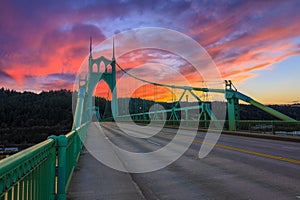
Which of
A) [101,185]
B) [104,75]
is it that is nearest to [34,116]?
[104,75]

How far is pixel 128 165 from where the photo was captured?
351 inches

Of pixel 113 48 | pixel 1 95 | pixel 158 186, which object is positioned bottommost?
pixel 158 186

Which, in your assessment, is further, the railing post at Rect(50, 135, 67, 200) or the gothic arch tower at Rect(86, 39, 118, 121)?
the gothic arch tower at Rect(86, 39, 118, 121)

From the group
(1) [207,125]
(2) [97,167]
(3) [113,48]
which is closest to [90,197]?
(2) [97,167]

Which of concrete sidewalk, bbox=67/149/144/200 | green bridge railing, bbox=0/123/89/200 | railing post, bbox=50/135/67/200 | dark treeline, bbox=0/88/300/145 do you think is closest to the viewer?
green bridge railing, bbox=0/123/89/200

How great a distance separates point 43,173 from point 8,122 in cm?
9177

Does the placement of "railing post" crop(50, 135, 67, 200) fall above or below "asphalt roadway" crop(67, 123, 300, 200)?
above

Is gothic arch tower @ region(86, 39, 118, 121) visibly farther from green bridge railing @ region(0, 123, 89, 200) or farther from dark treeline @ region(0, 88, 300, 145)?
green bridge railing @ region(0, 123, 89, 200)

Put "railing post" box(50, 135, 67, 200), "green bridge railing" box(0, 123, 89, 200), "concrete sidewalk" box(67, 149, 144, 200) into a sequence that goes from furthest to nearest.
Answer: "concrete sidewalk" box(67, 149, 144, 200), "railing post" box(50, 135, 67, 200), "green bridge railing" box(0, 123, 89, 200)

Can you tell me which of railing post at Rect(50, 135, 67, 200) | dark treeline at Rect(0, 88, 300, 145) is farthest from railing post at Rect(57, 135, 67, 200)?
dark treeline at Rect(0, 88, 300, 145)

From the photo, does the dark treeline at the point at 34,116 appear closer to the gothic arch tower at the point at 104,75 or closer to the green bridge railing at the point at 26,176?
the gothic arch tower at the point at 104,75

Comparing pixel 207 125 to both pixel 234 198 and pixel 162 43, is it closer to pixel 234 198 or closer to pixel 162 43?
pixel 162 43

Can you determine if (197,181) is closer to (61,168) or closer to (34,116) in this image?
(61,168)

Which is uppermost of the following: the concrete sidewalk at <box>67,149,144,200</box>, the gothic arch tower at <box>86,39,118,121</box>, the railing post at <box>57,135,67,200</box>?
the gothic arch tower at <box>86,39,118,121</box>
